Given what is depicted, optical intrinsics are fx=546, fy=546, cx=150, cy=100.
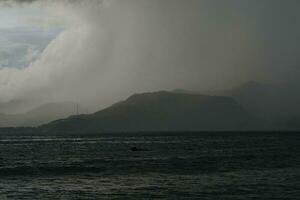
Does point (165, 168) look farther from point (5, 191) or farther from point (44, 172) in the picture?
point (5, 191)

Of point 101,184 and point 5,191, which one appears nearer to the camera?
point 5,191

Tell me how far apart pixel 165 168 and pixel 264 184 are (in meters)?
26.9

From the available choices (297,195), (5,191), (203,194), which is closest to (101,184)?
(5,191)

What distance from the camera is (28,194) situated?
2092 inches

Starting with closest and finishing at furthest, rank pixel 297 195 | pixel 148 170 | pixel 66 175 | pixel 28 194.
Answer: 1. pixel 297 195
2. pixel 28 194
3. pixel 66 175
4. pixel 148 170

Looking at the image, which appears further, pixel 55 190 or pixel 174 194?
pixel 55 190

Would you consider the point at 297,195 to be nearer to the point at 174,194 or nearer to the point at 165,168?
the point at 174,194

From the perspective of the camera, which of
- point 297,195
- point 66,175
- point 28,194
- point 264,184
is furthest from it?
point 66,175

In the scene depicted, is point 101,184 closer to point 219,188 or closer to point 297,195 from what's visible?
point 219,188

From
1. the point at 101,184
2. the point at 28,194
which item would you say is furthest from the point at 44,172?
the point at 28,194

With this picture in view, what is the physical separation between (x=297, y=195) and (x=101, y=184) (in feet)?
72.4

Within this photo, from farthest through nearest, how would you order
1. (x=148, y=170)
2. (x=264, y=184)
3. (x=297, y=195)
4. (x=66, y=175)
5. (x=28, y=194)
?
(x=148, y=170) → (x=66, y=175) → (x=264, y=184) → (x=28, y=194) → (x=297, y=195)

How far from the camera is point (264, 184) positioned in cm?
5731

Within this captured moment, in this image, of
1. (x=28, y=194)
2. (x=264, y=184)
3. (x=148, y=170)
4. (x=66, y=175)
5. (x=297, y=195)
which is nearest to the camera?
(x=297, y=195)
